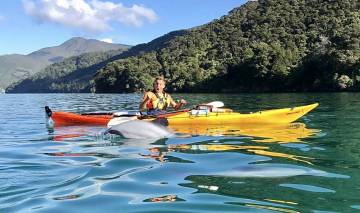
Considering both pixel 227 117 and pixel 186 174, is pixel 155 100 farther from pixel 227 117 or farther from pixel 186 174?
pixel 186 174

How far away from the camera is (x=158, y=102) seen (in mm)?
14586

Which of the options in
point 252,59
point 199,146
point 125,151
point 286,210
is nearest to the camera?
point 286,210

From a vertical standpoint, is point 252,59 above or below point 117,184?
above

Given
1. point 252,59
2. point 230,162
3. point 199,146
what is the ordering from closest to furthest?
point 230,162 < point 199,146 < point 252,59

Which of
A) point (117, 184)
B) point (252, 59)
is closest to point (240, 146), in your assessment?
point (117, 184)

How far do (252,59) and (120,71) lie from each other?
42.6 m

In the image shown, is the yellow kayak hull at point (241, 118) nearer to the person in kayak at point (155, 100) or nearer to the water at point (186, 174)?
the person in kayak at point (155, 100)

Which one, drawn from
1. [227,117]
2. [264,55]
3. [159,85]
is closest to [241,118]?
[227,117]

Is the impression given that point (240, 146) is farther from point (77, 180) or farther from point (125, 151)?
point (77, 180)

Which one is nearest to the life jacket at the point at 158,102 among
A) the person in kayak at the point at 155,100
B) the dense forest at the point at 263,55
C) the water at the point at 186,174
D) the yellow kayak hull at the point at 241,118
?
the person in kayak at the point at 155,100

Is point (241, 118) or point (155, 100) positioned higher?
point (155, 100)

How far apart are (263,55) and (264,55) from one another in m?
0.19

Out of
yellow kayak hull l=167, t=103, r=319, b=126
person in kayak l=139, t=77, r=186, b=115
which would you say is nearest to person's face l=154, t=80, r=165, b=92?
person in kayak l=139, t=77, r=186, b=115

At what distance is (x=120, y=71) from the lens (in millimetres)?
115875
